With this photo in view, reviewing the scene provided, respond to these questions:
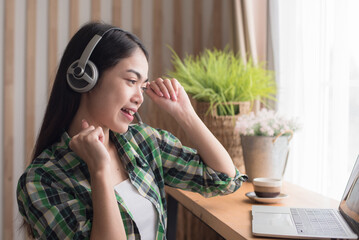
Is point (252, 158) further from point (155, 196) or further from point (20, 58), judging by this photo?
point (20, 58)

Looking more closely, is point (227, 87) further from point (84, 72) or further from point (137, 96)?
point (84, 72)

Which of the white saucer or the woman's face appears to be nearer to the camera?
the woman's face

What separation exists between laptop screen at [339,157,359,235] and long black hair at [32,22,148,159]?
735 mm

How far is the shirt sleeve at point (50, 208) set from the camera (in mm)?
1021

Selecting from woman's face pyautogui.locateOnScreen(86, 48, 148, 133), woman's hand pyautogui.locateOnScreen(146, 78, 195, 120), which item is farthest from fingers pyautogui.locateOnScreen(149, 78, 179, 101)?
woman's face pyautogui.locateOnScreen(86, 48, 148, 133)

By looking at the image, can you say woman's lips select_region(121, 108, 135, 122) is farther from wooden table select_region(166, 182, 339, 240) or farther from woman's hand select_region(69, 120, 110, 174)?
wooden table select_region(166, 182, 339, 240)

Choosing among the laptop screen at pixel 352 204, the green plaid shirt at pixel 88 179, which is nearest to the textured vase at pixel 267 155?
the green plaid shirt at pixel 88 179

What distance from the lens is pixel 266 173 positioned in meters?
1.80

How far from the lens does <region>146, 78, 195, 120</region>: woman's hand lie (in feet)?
4.41

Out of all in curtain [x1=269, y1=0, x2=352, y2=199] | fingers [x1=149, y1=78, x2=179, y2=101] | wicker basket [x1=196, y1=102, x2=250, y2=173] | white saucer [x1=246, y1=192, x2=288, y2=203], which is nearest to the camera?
fingers [x1=149, y1=78, x2=179, y2=101]

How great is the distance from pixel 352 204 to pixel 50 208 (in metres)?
0.79

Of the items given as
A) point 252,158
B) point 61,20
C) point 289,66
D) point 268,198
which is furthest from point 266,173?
point 61,20

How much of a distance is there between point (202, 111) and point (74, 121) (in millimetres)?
896

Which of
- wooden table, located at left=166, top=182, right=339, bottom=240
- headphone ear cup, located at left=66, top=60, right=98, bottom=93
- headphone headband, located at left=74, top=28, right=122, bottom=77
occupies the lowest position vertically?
wooden table, located at left=166, top=182, right=339, bottom=240
